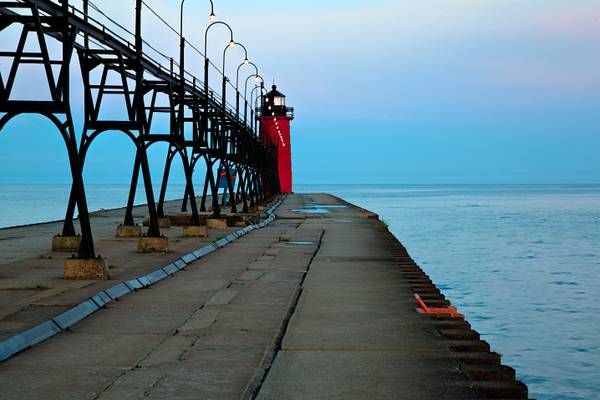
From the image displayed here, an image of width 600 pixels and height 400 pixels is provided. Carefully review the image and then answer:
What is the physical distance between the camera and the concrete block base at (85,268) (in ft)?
56.6

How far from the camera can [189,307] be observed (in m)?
14.5

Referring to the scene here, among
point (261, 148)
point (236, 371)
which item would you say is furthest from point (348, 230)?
point (261, 148)

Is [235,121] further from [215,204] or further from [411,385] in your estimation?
[411,385]

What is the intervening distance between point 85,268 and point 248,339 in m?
6.86

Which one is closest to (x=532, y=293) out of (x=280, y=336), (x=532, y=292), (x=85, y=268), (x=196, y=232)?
(x=532, y=292)

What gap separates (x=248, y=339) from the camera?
37.4ft

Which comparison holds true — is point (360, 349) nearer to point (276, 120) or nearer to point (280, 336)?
point (280, 336)

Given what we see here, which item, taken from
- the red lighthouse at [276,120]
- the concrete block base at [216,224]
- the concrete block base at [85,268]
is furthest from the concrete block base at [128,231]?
the red lighthouse at [276,120]

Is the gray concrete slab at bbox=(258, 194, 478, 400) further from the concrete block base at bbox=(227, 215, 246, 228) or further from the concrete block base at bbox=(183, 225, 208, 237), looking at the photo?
the concrete block base at bbox=(227, 215, 246, 228)

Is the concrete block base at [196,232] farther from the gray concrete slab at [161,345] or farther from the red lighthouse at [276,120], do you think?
the red lighthouse at [276,120]

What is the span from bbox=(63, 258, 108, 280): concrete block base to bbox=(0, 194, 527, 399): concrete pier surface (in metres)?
0.28

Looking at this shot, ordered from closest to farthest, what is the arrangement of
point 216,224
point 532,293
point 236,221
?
point 532,293
point 216,224
point 236,221

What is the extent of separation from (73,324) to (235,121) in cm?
4888

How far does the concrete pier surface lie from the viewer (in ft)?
28.5
